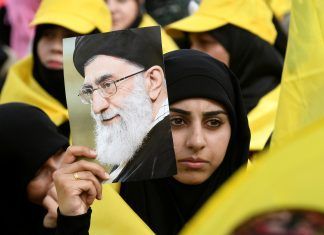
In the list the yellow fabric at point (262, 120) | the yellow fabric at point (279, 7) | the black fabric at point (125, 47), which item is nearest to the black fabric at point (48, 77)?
the yellow fabric at point (262, 120)

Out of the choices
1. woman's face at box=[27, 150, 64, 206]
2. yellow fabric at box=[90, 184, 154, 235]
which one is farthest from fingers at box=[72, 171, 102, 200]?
woman's face at box=[27, 150, 64, 206]

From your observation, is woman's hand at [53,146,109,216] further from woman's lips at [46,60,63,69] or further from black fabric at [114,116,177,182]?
woman's lips at [46,60,63,69]

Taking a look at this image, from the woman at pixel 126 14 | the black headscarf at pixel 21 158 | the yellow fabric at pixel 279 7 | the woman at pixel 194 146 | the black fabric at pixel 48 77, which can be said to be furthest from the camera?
the woman at pixel 126 14

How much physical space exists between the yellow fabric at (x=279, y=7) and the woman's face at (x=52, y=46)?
149cm

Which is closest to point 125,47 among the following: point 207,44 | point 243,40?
point 207,44

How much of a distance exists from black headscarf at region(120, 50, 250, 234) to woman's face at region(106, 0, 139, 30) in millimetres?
3062

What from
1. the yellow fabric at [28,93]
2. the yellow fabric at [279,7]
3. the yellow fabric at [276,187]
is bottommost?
the yellow fabric at [28,93]

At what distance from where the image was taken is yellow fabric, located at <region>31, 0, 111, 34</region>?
510 cm

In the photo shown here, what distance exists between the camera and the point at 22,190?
138 inches

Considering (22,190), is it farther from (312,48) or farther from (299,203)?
(299,203)

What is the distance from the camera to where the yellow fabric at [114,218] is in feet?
8.91

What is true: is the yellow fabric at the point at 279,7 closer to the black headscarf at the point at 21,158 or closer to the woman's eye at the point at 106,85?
the black headscarf at the point at 21,158

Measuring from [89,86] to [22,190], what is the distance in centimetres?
120

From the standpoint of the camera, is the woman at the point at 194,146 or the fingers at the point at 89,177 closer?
the fingers at the point at 89,177
